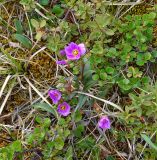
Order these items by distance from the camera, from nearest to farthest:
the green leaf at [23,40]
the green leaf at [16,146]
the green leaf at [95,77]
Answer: the green leaf at [16,146], the green leaf at [95,77], the green leaf at [23,40]

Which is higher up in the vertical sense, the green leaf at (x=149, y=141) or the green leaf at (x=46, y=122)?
the green leaf at (x=46, y=122)

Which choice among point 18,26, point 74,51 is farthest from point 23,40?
point 74,51

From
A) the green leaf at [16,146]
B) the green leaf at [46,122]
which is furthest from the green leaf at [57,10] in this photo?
the green leaf at [16,146]

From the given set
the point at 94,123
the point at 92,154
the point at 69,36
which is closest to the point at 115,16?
the point at 69,36

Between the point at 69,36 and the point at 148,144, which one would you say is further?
the point at 69,36

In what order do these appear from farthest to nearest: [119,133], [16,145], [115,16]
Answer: [115,16], [119,133], [16,145]

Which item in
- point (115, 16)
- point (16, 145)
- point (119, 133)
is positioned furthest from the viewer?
point (115, 16)

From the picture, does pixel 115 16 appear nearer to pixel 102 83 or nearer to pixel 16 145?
pixel 102 83

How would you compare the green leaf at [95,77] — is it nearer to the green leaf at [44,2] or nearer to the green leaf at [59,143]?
the green leaf at [59,143]
